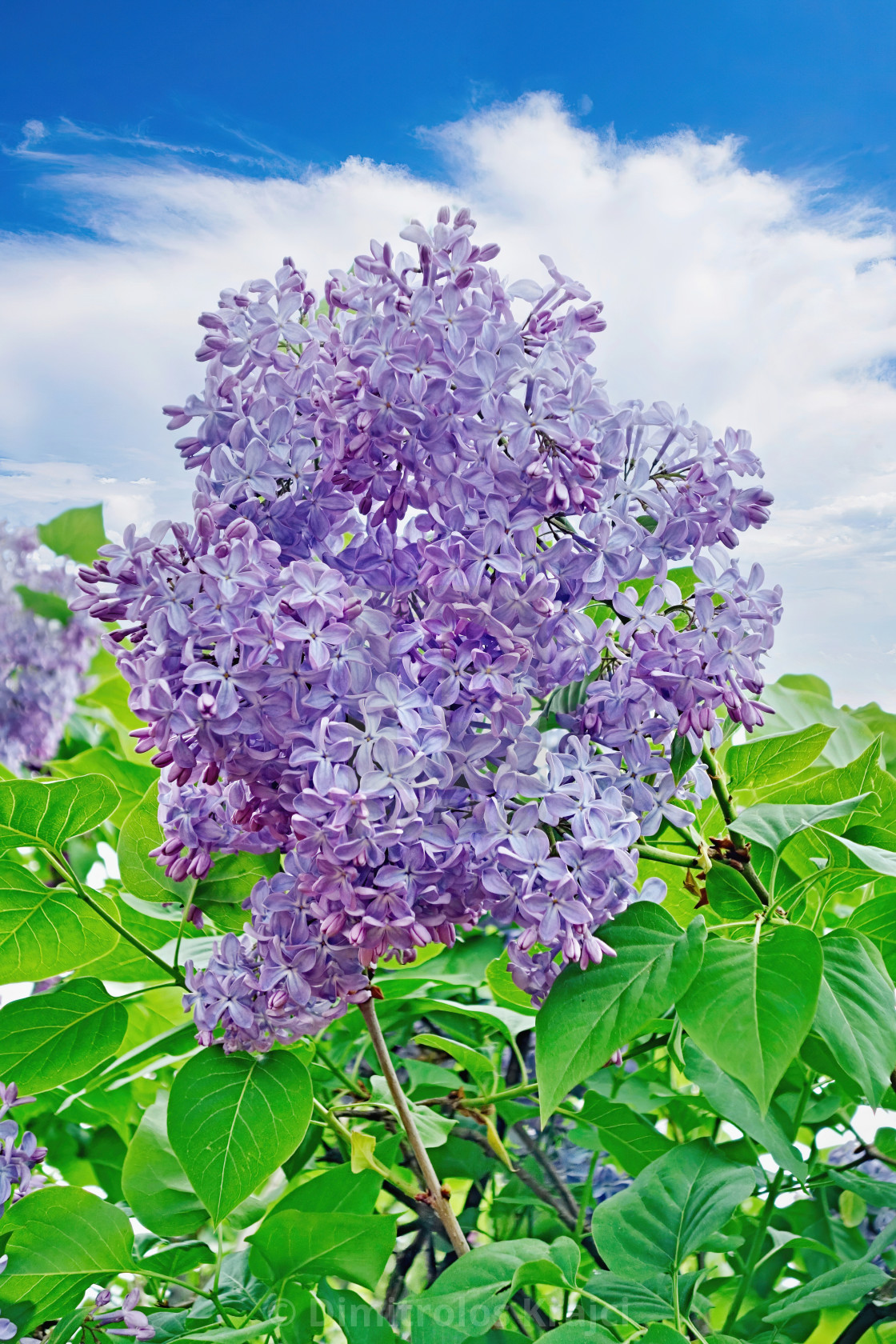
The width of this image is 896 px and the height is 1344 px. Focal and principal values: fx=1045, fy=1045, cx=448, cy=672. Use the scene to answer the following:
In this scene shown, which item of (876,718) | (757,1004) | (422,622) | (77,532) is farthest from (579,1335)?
(77,532)

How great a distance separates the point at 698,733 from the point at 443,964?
1.05 ft

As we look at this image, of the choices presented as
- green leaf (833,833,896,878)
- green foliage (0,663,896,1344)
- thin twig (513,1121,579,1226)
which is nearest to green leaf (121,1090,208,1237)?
green foliage (0,663,896,1344)

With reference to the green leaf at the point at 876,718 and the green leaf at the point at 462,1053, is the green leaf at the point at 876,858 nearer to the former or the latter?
the green leaf at the point at 462,1053

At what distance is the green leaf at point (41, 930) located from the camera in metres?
0.42

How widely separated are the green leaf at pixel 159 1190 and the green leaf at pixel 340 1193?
6cm

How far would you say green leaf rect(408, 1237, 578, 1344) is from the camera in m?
0.34

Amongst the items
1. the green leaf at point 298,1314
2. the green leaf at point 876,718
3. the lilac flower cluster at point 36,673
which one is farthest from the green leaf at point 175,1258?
the lilac flower cluster at point 36,673

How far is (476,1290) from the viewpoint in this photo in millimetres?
351

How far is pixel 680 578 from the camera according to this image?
1.41 ft

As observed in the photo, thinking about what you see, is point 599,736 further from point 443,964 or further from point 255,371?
point 443,964

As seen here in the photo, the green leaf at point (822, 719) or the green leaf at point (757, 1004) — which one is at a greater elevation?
the green leaf at point (822, 719)

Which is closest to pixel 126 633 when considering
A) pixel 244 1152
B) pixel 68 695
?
pixel 244 1152

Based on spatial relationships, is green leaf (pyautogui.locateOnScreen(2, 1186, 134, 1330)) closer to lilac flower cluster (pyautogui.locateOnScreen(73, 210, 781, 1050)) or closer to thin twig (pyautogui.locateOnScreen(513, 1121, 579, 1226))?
lilac flower cluster (pyautogui.locateOnScreen(73, 210, 781, 1050))

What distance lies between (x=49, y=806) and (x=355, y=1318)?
0.75 ft
